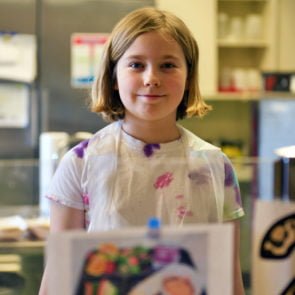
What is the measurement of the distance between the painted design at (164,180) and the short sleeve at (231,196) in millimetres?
71

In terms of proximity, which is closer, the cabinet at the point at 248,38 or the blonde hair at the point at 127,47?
the blonde hair at the point at 127,47

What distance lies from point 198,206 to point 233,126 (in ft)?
10.1

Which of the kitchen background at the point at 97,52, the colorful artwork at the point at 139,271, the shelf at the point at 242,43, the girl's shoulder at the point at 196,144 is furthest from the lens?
the shelf at the point at 242,43

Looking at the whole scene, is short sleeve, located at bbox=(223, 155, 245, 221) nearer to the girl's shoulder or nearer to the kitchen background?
the girl's shoulder

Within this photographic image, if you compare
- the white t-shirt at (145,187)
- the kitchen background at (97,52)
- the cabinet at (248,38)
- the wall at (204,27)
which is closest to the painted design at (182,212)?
the white t-shirt at (145,187)

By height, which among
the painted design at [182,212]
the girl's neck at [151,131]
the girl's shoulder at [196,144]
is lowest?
the painted design at [182,212]

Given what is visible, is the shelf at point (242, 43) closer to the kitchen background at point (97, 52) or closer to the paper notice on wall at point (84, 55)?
the kitchen background at point (97, 52)

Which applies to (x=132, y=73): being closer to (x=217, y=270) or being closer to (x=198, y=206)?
(x=198, y=206)

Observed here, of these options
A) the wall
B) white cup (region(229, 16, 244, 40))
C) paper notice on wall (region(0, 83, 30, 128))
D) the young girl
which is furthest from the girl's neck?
white cup (region(229, 16, 244, 40))

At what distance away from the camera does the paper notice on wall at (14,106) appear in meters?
3.02

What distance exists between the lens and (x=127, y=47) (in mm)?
729

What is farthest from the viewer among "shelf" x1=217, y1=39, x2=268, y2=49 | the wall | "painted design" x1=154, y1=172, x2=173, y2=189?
"shelf" x1=217, y1=39, x2=268, y2=49

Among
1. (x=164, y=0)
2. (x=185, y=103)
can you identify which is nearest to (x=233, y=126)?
(x=164, y=0)

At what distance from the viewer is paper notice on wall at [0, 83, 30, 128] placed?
3.02m
